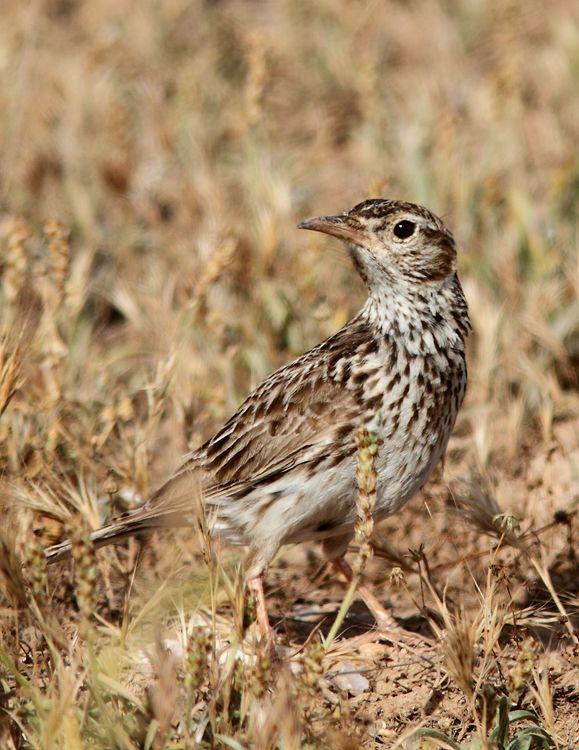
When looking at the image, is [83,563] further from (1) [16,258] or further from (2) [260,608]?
(1) [16,258]

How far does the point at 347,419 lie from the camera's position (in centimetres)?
478

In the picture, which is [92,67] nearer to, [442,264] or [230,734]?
[442,264]

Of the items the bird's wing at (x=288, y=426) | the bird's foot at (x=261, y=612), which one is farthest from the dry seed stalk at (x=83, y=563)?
the bird's wing at (x=288, y=426)

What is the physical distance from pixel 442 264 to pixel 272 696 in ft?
6.73

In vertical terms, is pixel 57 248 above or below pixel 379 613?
above

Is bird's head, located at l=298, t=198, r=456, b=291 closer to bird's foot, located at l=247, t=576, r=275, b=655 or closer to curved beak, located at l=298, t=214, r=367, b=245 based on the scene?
curved beak, located at l=298, t=214, r=367, b=245

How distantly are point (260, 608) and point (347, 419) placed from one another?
2.68ft

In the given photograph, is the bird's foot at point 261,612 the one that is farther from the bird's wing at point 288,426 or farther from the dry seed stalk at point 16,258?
the dry seed stalk at point 16,258

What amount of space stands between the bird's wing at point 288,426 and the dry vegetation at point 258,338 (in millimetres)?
373

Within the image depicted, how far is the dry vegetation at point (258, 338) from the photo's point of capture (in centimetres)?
402

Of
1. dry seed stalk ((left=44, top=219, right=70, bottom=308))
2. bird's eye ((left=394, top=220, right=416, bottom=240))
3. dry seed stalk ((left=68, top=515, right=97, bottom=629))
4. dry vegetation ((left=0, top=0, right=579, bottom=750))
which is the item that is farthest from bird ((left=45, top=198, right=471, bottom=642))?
dry seed stalk ((left=68, top=515, right=97, bottom=629))

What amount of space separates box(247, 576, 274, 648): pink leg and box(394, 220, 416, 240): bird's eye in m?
1.55

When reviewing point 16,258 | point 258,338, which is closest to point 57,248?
point 16,258

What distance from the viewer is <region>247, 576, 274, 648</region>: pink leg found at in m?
4.61
